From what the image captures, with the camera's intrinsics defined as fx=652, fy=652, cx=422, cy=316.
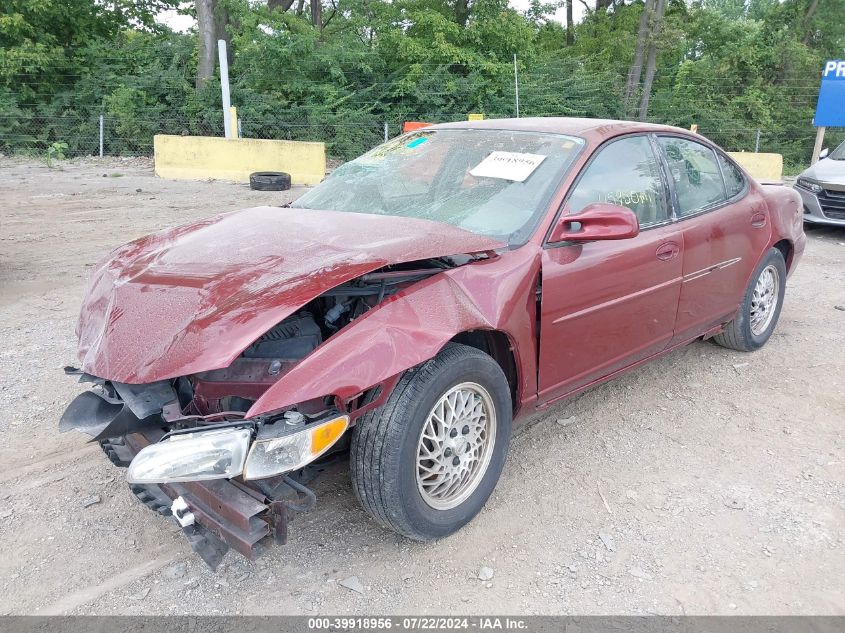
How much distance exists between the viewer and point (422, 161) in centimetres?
361

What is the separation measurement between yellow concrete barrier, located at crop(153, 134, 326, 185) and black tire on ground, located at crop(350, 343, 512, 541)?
1152cm

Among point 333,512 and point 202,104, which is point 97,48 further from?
point 333,512

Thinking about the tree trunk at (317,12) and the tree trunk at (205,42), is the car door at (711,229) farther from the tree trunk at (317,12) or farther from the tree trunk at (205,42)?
the tree trunk at (317,12)

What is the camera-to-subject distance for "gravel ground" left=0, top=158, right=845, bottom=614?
8.03ft

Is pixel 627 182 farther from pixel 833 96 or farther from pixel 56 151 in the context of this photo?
pixel 56 151

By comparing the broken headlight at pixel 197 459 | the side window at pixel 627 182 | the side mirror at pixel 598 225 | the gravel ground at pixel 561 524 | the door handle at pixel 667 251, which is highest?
the side window at pixel 627 182

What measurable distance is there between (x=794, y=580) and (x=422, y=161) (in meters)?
2.61

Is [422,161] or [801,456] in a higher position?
[422,161]

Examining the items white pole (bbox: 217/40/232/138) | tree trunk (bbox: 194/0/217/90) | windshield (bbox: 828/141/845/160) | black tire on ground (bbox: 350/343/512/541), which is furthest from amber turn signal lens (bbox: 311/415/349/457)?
tree trunk (bbox: 194/0/217/90)

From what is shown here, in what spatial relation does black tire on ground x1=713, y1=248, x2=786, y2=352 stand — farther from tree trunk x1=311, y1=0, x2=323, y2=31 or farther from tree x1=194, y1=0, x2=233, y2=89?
tree trunk x1=311, y1=0, x2=323, y2=31

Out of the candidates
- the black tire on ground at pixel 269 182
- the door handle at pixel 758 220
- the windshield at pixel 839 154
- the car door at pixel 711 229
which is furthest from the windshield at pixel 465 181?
the black tire on ground at pixel 269 182

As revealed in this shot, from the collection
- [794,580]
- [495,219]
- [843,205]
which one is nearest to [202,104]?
[843,205]

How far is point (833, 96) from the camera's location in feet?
49.8

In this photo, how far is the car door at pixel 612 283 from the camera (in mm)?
3012
